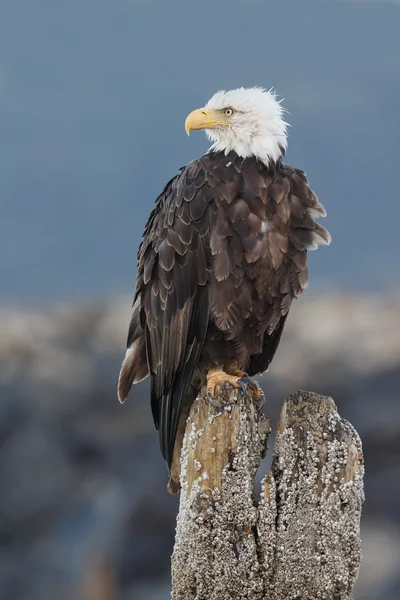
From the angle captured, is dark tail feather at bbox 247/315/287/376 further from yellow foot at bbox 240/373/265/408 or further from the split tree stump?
the split tree stump

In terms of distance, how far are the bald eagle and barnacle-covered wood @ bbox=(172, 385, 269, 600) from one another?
47 cm

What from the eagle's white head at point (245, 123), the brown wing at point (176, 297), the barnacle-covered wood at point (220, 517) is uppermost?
the eagle's white head at point (245, 123)

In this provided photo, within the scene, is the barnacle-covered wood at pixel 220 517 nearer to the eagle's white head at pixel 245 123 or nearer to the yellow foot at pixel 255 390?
the yellow foot at pixel 255 390

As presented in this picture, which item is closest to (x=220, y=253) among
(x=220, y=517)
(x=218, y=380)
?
(x=218, y=380)

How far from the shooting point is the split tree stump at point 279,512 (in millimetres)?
3801

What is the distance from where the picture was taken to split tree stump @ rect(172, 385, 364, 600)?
380 cm

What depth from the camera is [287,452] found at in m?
3.82

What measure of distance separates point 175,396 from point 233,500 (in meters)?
0.77

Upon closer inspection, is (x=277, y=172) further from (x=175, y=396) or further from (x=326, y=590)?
(x=326, y=590)

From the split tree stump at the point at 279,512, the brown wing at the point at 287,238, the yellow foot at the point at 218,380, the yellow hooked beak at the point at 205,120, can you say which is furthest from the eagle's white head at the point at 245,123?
the split tree stump at the point at 279,512

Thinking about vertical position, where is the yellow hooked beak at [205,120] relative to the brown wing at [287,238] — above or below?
above

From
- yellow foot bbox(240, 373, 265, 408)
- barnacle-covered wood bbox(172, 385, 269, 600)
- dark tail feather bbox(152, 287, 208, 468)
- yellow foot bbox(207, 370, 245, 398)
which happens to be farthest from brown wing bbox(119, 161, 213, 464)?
barnacle-covered wood bbox(172, 385, 269, 600)

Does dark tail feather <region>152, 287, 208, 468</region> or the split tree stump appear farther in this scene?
dark tail feather <region>152, 287, 208, 468</region>

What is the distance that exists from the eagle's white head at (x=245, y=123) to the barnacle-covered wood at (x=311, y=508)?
1510 millimetres
